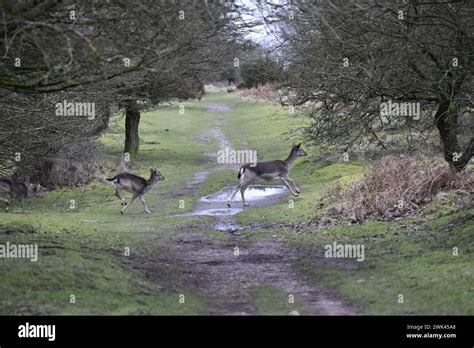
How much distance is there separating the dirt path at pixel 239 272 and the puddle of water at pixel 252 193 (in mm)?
6981

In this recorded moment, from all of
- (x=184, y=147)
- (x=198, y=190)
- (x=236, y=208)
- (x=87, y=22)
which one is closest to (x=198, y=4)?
(x=87, y=22)

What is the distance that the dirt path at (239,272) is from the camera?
10.8 metres

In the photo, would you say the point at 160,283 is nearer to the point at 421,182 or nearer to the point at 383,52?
the point at 383,52

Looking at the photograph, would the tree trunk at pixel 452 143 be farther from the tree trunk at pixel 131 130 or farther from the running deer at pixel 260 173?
the tree trunk at pixel 131 130

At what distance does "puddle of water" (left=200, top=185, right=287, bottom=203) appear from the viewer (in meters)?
25.6

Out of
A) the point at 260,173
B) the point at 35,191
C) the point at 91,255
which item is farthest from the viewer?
the point at 35,191

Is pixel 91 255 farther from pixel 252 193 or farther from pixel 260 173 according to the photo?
pixel 252 193

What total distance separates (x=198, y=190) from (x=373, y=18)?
15475mm

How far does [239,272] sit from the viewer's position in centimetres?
1342

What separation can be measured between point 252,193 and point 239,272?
1420cm

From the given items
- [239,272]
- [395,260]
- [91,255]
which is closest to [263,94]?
[395,260]

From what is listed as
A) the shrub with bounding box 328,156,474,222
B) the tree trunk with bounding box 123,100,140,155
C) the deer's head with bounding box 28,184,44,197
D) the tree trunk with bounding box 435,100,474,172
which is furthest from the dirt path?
the tree trunk with bounding box 123,100,140,155

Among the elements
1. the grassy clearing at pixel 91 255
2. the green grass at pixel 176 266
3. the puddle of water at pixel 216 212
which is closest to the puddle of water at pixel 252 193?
the green grass at pixel 176 266

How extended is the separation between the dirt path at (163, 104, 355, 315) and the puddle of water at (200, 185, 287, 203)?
22.9ft
